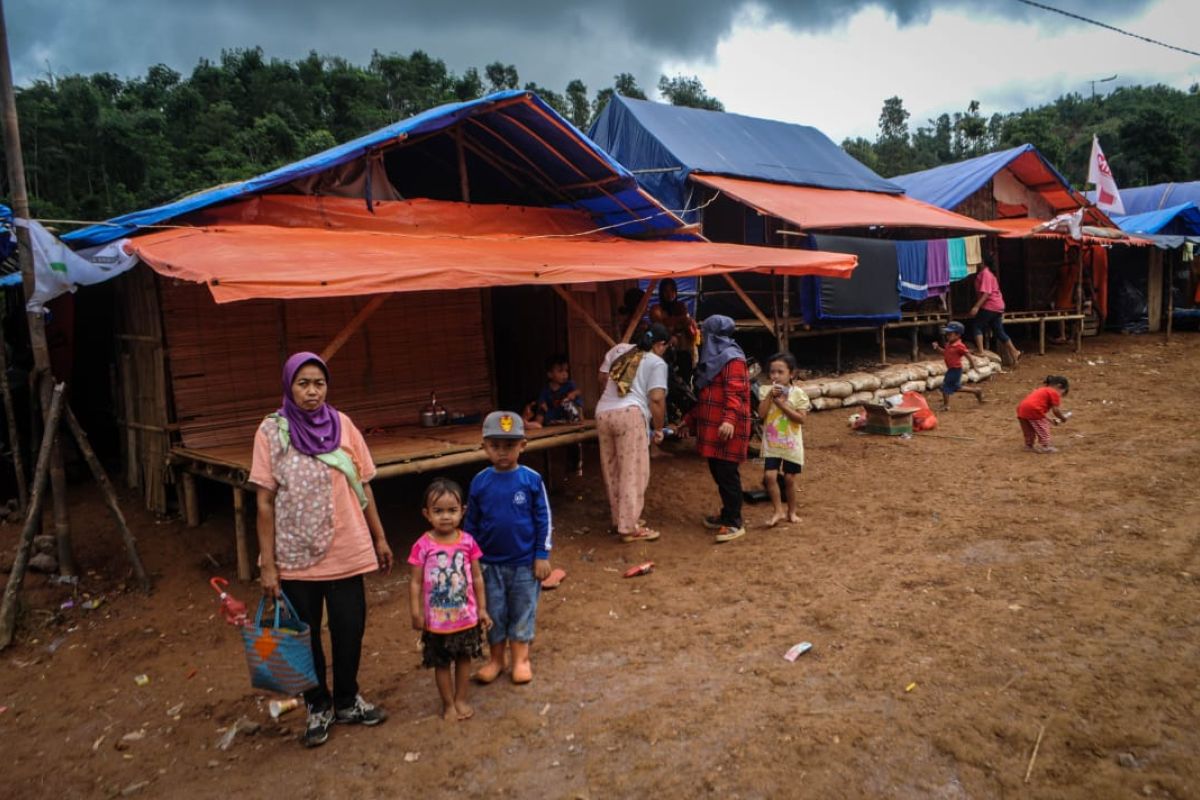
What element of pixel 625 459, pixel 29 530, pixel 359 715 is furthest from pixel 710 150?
pixel 359 715

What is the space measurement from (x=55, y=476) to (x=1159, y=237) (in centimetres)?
2056

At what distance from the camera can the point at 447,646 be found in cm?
332

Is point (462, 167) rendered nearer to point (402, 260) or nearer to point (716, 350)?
point (402, 260)

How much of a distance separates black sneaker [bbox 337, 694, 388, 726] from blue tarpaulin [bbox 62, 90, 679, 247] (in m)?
4.18

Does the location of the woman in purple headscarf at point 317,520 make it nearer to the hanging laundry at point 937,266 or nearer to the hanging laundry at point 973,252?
the hanging laundry at point 937,266

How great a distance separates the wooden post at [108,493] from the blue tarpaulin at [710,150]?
363 inches

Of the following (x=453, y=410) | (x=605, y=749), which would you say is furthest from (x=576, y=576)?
(x=453, y=410)

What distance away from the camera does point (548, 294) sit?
841 centimetres

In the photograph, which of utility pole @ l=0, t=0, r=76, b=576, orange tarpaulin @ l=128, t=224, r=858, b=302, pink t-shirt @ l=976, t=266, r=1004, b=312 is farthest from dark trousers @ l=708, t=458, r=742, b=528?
pink t-shirt @ l=976, t=266, r=1004, b=312

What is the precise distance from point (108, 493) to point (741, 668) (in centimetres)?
412

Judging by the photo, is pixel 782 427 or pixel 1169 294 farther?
pixel 1169 294

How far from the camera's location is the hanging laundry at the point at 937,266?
1314cm

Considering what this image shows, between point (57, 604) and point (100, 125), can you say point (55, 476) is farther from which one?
point (100, 125)

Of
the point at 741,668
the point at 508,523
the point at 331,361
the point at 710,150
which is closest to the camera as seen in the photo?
the point at 508,523
